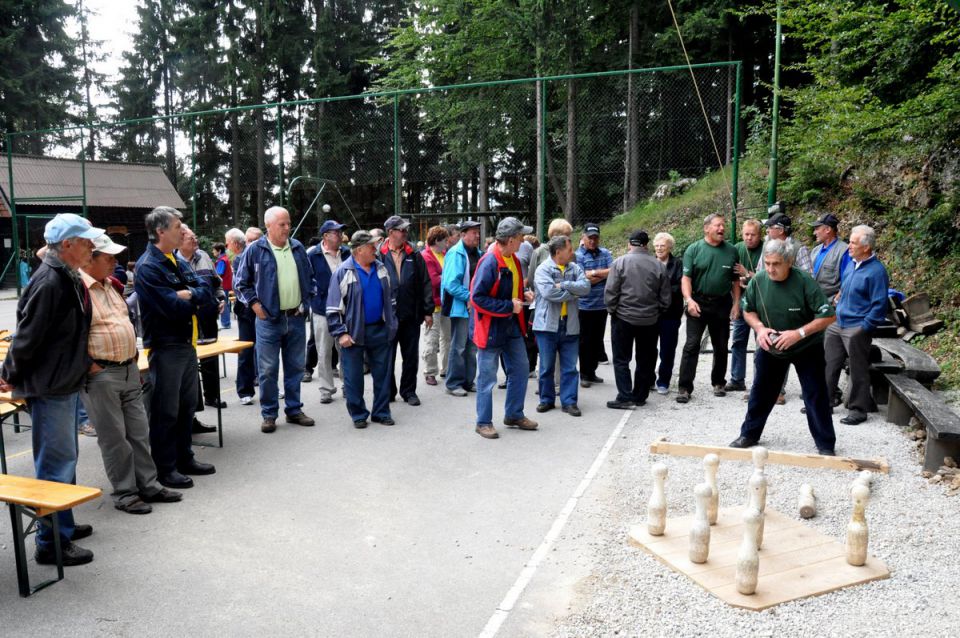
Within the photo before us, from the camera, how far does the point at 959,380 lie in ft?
24.3

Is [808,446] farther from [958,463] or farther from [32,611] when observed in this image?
[32,611]

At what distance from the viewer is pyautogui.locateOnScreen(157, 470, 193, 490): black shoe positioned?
16.9 feet

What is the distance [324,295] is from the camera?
8.00m

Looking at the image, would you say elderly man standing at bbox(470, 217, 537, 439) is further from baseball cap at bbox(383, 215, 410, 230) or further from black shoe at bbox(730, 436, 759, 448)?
black shoe at bbox(730, 436, 759, 448)

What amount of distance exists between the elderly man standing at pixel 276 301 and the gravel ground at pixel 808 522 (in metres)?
3.15

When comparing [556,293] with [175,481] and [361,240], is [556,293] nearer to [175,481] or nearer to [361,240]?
[361,240]

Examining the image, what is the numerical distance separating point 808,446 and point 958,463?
1.06 metres

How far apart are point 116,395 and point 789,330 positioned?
4.88m

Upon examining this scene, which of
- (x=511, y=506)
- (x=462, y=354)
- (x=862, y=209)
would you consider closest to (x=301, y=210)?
(x=462, y=354)

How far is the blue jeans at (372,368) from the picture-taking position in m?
6.72

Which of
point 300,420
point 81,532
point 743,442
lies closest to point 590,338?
point 743,442

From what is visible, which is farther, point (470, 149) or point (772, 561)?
point (470, 149)

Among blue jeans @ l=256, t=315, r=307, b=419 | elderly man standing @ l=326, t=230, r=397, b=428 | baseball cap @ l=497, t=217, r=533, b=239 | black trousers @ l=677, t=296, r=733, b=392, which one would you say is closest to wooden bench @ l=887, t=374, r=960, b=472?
black trousers @ l=677, t=296, r=733, b=392

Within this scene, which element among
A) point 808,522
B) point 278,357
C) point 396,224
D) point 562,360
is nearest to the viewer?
point 808,522
